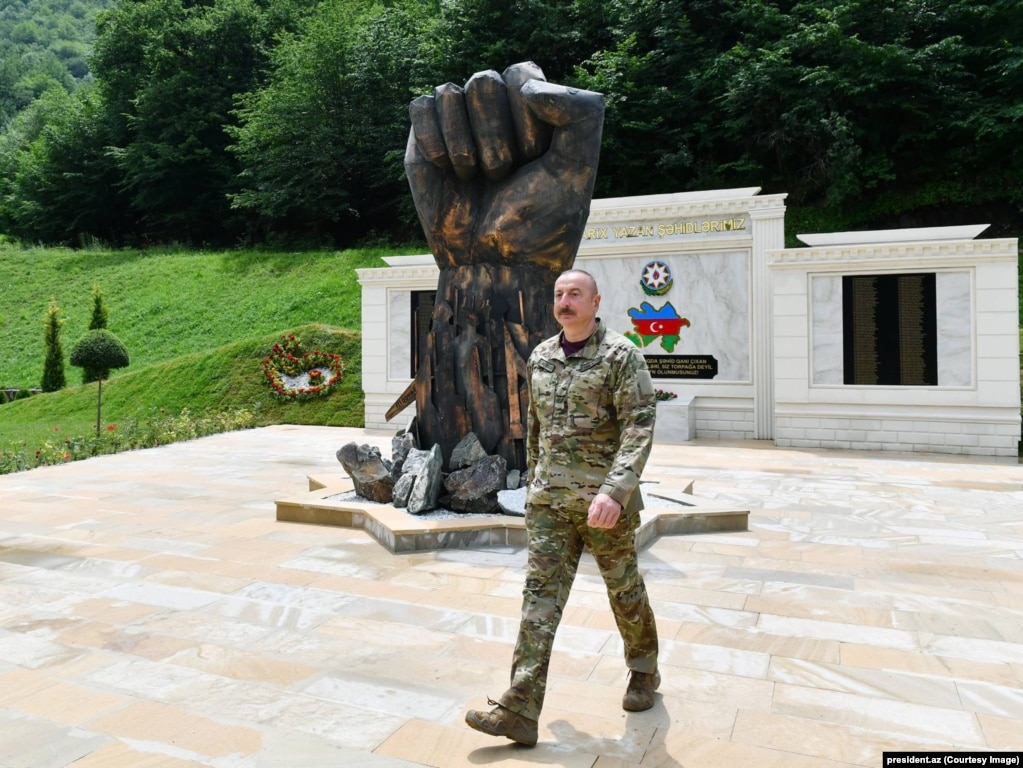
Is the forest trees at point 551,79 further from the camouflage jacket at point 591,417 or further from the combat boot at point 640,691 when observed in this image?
the combat boot at point 640,691

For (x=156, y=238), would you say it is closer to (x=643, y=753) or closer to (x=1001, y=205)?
(x=1001, y=205)

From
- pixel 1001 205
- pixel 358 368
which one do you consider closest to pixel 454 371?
pixel 358 368

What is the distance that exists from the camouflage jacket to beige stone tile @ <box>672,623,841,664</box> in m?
1.28

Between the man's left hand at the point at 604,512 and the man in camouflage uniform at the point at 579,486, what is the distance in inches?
0.7

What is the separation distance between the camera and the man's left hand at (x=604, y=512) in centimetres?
250

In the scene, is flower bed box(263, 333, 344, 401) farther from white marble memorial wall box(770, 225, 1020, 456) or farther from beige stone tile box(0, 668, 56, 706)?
beige stone tile box(0, 668, 56, 706)

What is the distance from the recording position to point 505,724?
101 inches

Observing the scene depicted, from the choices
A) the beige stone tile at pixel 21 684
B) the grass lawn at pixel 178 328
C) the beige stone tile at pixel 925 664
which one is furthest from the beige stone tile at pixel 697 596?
the grass lawn at pixel 178 328

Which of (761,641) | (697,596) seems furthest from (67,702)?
(697,596)

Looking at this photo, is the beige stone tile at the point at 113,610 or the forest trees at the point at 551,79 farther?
the forest trees at the point at 551,79

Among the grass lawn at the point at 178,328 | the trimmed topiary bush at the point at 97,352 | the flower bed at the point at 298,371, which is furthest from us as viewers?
the flower bed at the point at 298,371

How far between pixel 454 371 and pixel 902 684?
410 centimetres

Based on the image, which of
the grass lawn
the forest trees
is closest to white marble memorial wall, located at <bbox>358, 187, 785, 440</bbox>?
the grass lawn

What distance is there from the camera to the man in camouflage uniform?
2.60m
